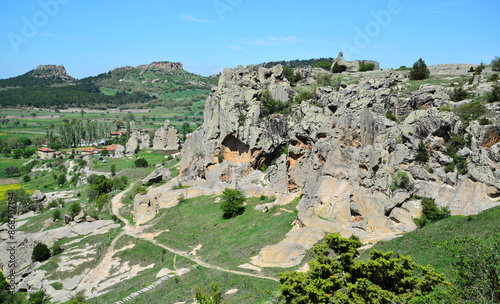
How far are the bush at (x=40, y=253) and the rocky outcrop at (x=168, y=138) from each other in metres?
71.2

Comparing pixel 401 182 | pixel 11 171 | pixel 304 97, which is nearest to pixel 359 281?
pixel 401 182

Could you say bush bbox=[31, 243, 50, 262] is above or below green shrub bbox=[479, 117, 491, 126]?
below

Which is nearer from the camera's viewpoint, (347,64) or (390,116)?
(390,116)

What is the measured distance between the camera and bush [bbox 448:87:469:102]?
171ft

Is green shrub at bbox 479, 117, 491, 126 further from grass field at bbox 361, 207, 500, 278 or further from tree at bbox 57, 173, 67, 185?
tree at bbox 57, 173, 67, 185

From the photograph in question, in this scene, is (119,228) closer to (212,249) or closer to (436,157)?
(212,249)

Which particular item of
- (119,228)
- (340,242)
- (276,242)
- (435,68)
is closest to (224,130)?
(119,228)

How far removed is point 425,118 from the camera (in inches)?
1636

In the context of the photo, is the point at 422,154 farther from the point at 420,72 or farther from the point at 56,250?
the point at 56,250

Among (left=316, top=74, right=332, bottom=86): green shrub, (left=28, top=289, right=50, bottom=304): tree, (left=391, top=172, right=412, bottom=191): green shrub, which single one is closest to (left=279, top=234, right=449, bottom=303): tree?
(left=391, top=172, right=412, bottom=191): green shrub

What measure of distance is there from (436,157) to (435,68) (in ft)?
172

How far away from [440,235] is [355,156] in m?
16.0

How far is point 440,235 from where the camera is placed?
1206 inches

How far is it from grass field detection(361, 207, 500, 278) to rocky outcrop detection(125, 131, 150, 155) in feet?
369
